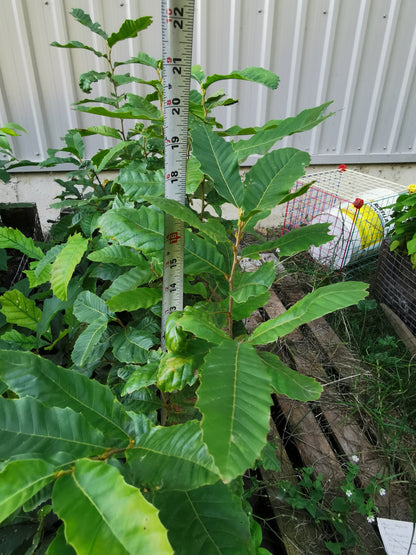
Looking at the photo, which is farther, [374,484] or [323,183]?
[323,183]

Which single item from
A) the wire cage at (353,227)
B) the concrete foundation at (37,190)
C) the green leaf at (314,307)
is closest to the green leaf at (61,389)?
the green leaf at (314,307)

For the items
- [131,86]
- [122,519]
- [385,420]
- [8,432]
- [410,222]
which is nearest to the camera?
[122,519]

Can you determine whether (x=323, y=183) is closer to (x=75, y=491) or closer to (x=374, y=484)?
(x=374, y=484)

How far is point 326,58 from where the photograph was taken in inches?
121

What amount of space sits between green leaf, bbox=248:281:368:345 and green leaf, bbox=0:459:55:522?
353 millimetres

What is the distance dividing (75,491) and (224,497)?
0.82 feet

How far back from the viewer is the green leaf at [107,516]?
385 mm

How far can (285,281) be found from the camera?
246 centimetres

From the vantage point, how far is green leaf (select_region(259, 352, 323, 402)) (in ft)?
2.04

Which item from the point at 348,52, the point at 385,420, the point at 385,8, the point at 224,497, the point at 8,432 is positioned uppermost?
the point at 385,8

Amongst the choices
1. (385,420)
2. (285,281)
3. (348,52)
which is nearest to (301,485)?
(385,420)

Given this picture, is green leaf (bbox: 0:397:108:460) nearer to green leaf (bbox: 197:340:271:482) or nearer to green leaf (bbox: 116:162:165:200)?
green leaf (bbox: 197:340:271:482)

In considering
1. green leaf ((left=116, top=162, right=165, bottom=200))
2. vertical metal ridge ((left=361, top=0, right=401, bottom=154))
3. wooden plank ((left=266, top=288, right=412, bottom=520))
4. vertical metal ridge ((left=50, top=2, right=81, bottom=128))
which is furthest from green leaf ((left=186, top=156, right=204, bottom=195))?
vertical metal ridge ((left=361, top=0, right=401, bottom=154))

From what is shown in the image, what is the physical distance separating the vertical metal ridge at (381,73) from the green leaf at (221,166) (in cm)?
A: 313
